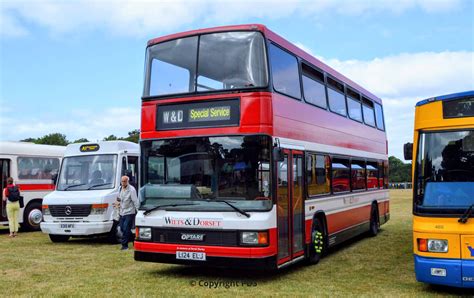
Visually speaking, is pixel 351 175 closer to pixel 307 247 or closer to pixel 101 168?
pixel 307 247

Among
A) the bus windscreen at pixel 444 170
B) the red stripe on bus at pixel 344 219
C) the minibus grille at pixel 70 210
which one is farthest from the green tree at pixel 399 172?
the bus windscreen at pixel 444 170

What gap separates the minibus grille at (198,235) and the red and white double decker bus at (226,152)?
0.02 metres

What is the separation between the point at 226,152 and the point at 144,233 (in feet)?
6.69

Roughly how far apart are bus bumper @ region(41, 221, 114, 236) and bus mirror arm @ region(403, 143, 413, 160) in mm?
8501

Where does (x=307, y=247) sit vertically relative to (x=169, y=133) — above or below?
below

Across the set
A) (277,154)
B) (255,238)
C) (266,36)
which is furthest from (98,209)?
(266,36)

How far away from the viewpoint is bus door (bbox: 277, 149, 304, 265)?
361 inches

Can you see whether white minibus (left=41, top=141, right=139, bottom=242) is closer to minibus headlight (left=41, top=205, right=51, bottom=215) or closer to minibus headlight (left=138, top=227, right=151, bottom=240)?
minibus headlight (left=41, top=205, right=51, bottom=215)

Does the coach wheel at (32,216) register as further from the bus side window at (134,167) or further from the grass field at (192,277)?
the grass field at (192,277)

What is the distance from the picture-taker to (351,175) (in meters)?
13.9

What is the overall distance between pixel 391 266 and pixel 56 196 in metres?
9.04

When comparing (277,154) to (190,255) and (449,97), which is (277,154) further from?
(449,97)

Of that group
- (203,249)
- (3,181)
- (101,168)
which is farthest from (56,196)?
(203,249)

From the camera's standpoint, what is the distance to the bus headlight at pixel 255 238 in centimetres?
854
